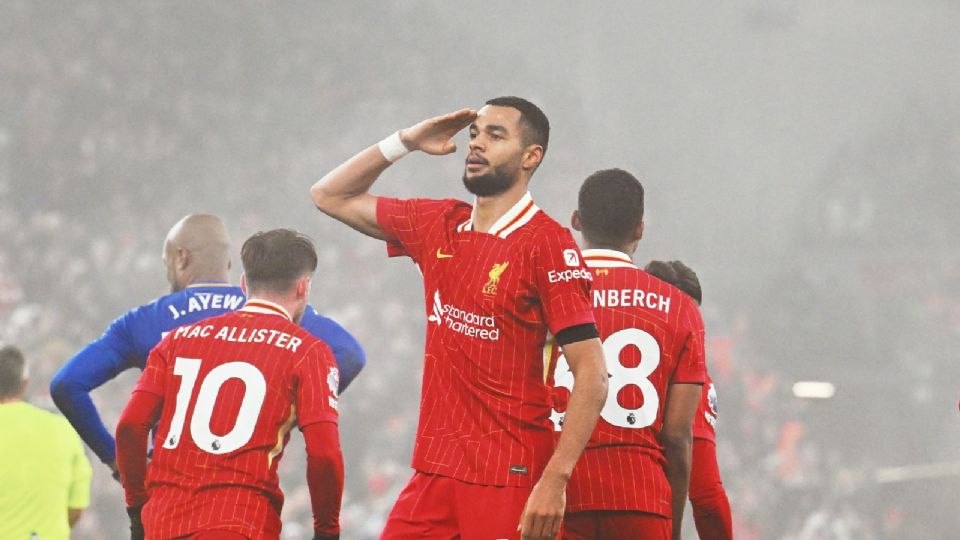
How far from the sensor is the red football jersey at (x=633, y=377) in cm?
352

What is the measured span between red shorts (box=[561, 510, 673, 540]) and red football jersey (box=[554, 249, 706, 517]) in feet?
0.10

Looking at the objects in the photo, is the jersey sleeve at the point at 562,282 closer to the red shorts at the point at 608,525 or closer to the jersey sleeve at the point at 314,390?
the jersey sleeve at the point at 314,390

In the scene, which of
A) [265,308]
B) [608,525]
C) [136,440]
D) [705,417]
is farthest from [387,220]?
[705,417]

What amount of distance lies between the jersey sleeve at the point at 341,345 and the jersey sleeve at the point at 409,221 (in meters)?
0.95

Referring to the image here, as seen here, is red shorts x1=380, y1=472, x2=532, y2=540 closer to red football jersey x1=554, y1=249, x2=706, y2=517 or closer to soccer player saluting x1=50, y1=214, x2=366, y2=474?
red football jersey x1=554, y1=249, x2=706, y2=517

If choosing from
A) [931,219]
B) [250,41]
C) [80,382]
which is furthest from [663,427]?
[931,219]

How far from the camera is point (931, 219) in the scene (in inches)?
986

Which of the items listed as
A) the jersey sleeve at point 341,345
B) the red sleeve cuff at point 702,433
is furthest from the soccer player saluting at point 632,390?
the jersey sleeve at point 341,345

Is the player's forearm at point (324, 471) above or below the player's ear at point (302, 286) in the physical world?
below

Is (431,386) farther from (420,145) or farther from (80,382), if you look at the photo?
(80,382)

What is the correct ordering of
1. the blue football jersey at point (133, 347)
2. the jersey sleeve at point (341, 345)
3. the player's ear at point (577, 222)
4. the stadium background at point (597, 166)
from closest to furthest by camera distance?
1. the player's ear at point (577, 222)
2. the blue football jersey at point (133, 347)
3. the jersey sleeve at point (341, 345)
4. the stadium background at point (597, 166)

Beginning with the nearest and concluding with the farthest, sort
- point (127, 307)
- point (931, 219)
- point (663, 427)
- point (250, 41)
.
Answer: point (663, 427), point (127, 307), point (250, 41), point (931, 219)

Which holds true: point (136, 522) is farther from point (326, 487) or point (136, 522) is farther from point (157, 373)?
point (326, 487)

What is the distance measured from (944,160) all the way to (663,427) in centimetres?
2487
